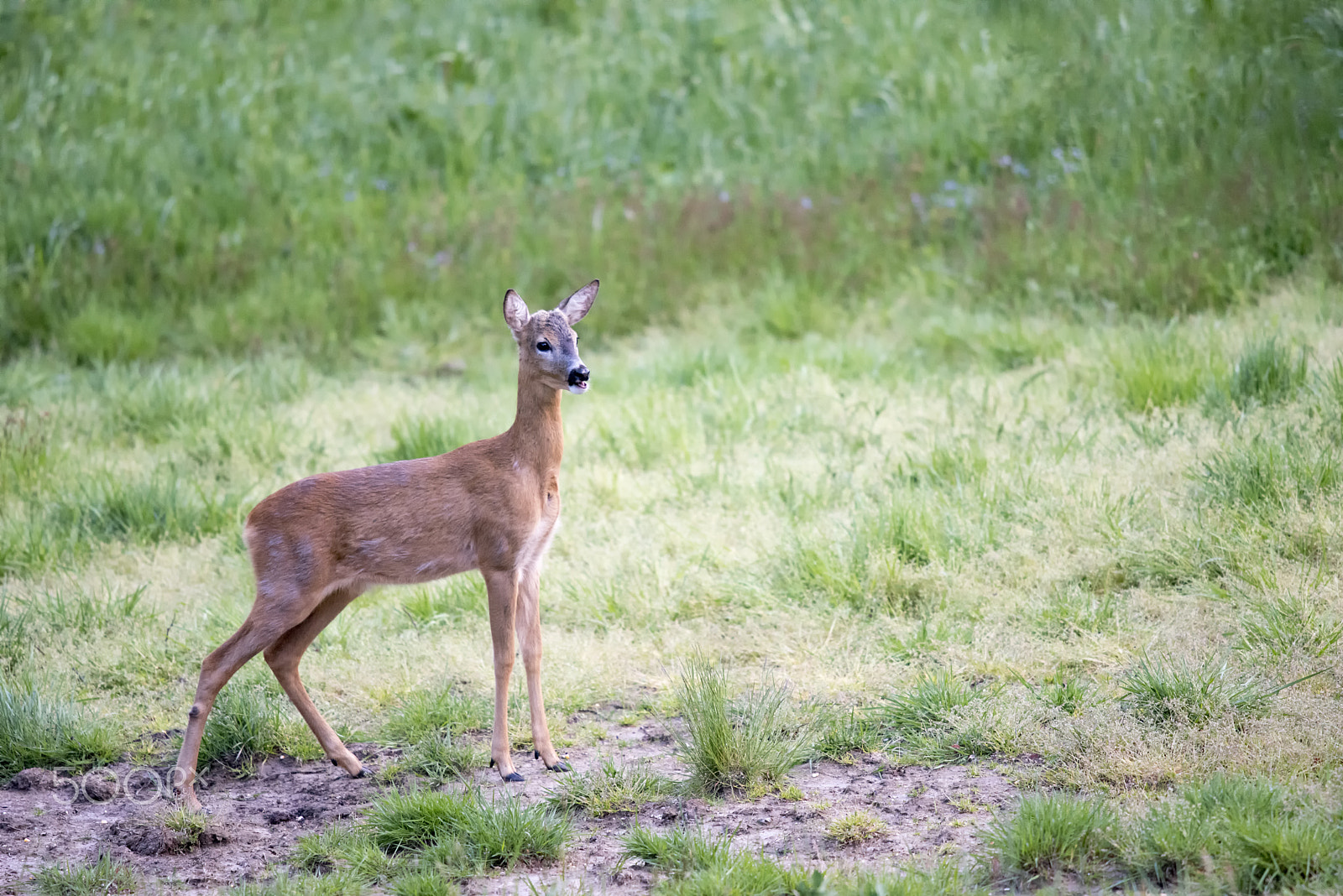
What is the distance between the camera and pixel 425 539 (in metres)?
4.65

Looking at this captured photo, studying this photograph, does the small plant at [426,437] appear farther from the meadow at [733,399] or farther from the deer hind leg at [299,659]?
the deer hind leg at [299,659]

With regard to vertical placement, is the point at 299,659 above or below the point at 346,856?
above

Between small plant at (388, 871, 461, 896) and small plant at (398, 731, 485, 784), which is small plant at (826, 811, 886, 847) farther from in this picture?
small plant at (398, 731, 485, 784)

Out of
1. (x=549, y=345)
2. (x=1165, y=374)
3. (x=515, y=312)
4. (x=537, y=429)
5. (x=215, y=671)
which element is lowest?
(x=1165, y=374)

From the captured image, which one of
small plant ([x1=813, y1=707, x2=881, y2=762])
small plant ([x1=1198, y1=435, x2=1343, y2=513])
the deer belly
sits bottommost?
small plant ([x1=813, y1=707, x2=881, y2=762])

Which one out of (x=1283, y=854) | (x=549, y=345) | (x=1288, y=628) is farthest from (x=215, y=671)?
(x=1288, y=628)

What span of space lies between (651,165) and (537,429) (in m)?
7.81

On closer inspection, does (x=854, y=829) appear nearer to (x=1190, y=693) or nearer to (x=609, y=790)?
(x=609, y=790)

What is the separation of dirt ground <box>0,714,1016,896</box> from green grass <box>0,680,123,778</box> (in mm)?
101

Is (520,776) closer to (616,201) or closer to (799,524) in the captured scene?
(799,524)

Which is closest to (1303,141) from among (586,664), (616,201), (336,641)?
(616,201)

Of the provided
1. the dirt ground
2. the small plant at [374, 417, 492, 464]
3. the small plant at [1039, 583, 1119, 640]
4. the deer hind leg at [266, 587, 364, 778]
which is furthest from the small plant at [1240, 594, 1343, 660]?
the small plant at [374, 417, 492, 464]

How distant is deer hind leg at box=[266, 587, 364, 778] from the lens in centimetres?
468

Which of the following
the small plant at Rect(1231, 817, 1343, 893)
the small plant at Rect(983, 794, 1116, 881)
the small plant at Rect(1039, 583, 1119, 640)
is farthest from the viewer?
the small plant at Rect(1039, 583, 1119, 640)
